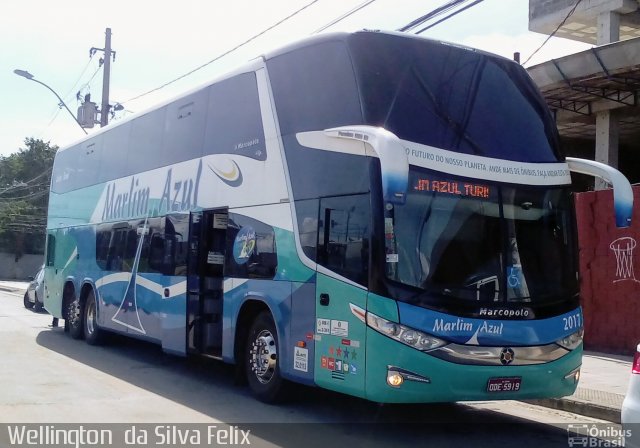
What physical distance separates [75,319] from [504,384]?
35.6ft

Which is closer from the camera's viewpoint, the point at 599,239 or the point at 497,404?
the point at 497,404

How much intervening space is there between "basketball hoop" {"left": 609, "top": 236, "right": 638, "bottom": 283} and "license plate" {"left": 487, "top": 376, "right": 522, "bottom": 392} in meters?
6.71

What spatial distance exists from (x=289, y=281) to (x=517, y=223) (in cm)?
263

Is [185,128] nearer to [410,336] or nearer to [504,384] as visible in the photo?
[410,336]

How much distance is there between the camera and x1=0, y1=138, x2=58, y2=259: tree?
59688 mm

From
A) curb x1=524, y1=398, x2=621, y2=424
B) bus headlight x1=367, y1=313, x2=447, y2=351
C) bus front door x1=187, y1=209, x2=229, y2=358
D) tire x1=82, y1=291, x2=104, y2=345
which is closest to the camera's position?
bus headlight x1=367, y1=313, x2=447, y2=351

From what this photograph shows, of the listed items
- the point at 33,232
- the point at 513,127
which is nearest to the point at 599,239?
the point at 513,127

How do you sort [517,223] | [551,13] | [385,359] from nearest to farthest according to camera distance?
[385,359], [517,223], [551,13]

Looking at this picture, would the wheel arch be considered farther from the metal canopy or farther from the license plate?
the metal canopy

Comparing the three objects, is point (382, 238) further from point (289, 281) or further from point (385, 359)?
point (289, 281)

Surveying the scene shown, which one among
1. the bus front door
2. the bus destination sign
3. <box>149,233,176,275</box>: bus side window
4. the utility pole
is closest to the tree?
the utility pole

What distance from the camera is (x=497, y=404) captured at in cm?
966

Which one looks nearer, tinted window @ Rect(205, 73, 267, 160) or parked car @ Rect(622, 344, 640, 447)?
parked car @ Rect(622, 344, 640, 447)

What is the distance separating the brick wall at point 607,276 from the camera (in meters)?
12.9
